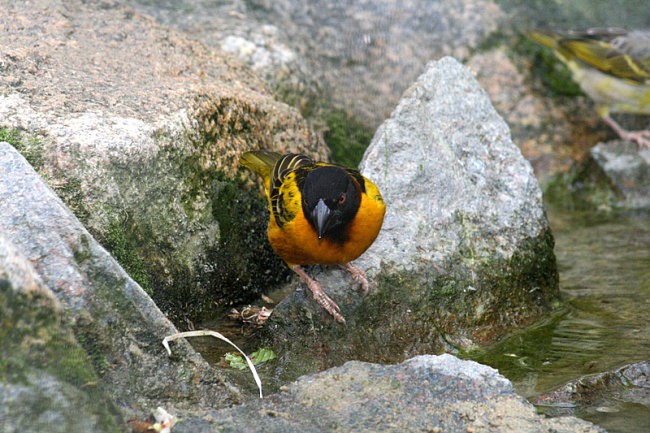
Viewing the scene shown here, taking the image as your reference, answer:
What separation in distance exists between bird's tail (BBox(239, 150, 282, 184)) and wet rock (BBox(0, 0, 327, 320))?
94mm

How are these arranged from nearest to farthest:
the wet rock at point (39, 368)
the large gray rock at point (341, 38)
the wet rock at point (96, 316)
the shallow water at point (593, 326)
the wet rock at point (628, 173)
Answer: the wet rock at point (39, 368)
the wet rock at point (96, 316)
the shallow water at point (593, 326)
the large gray rock at point (341, 38)
the wet rock at point (628, 173)

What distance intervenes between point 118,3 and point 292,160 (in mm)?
2094

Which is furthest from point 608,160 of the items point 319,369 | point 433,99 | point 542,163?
point 319,369

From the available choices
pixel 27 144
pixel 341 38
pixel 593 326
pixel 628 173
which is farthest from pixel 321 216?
pixel 628 173

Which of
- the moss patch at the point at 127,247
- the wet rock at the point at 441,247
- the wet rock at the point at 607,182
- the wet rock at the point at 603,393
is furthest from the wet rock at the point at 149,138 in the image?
the wet rock at the point at 607,182

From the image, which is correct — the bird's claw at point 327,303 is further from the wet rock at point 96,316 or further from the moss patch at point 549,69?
the moss patch at point 549,69

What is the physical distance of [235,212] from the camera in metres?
4.74

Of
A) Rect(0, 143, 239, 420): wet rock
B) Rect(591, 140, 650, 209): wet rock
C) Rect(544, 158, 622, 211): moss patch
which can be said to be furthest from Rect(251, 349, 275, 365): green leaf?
Rect(591, 140, 650, 209): wet rock

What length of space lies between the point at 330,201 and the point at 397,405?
1.24 m

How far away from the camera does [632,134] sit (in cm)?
740

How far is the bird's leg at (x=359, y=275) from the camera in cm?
416

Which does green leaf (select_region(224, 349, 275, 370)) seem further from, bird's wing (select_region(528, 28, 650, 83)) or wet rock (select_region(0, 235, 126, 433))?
bird's wing (select_region(528, 28, 650, 83))

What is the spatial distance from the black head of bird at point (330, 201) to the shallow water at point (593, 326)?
3.42ft

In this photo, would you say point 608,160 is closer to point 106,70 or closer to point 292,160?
point 292,160
